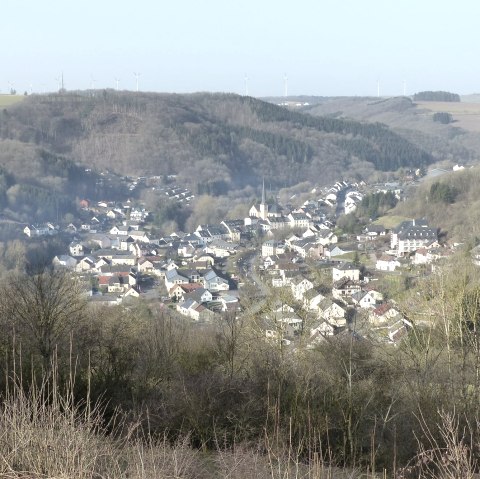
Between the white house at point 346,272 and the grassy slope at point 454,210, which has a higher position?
the grassy slope at point 454,210

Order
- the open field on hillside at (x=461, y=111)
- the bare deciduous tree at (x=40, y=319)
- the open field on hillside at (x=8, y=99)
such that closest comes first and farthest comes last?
the bare deciduous tree at (x=40, y=319) → the open field on hillside at (x=8, y=99) → the open field on hillside at (x=461, y=111)

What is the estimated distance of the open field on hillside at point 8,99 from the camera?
46.6 m

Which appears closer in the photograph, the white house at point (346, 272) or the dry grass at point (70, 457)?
the dry grass at point (70, 457)

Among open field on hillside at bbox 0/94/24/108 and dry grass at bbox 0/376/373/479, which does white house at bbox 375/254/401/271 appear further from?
open field on hillside at bbox 0/94/24/108

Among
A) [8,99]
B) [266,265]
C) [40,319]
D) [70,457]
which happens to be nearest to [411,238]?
[266,265]

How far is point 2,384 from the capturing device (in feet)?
Answer: 14.9

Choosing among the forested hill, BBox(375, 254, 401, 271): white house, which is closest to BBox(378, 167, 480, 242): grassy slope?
BBox(375, 254, 401, 271): white house

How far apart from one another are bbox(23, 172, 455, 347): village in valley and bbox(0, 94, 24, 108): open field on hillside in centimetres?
1631

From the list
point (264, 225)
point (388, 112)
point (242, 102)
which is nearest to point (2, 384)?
point (264, 225)

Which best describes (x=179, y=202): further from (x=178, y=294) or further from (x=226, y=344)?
(x=226, y=344)

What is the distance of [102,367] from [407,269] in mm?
12105

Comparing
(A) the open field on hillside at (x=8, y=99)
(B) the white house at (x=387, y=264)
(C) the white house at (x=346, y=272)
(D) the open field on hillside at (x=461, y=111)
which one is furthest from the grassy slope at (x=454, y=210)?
(D) the open field on hillside at (x=461, y=111)

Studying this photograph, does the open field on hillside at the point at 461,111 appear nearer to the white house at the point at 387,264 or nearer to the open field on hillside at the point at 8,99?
the open field on hillside at the point at 8,99

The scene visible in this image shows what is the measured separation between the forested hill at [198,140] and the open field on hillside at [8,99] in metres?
1.35
